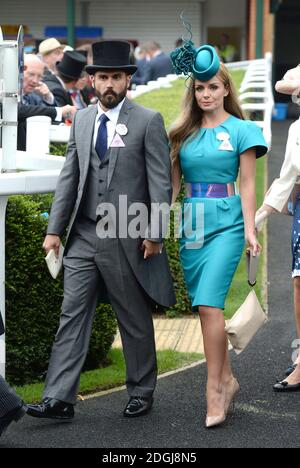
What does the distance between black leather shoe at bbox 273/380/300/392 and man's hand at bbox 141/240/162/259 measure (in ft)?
3.95

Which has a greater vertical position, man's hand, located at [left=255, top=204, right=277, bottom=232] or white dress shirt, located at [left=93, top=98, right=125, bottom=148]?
white dress shirt, located at [left=93, top=98, right=125, bottom=148]

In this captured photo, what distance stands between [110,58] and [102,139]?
421 millimetres

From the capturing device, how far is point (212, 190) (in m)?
5.64

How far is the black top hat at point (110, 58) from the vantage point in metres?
5.52

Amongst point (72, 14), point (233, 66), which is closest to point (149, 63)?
point (233, 66)

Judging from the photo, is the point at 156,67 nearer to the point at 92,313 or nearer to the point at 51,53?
the point at 51,53

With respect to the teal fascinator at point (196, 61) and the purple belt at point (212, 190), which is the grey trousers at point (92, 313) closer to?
the purple belt at point (212, 190)

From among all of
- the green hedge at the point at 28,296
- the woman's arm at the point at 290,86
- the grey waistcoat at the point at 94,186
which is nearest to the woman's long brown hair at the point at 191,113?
the grey waistcoat at the point at 94,186

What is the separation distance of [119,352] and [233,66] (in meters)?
16.1

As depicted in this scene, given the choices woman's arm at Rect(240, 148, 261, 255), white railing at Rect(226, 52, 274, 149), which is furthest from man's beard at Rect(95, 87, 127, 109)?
white railing at Rect(226, 52, 274, 149)

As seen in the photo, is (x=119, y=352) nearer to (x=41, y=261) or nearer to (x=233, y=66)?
(x=41, y=261)

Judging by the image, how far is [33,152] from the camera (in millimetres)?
6824

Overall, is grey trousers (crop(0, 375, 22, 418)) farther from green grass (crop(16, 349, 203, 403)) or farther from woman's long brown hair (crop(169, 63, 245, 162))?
woman's long brown hair (crop(169, 63, 245, 162))

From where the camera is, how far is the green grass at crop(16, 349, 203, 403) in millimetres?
6039
